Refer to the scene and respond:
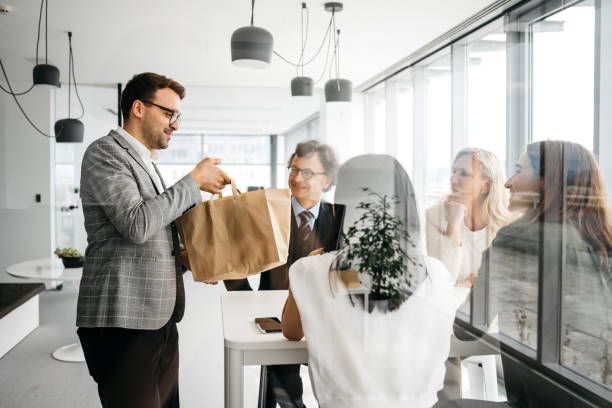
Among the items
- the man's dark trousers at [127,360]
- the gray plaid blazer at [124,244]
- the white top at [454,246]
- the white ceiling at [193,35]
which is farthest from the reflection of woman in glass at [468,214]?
the man's dark trousers at [127,360]

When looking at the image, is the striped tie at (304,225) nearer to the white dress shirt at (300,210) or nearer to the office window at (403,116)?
the white dress shirt at (300,210)

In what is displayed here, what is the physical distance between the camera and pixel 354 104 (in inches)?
60.9

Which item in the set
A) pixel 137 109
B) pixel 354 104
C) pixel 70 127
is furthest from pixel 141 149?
pixel 354 104

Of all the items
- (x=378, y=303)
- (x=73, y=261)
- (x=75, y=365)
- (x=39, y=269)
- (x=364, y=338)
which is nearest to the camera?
(x=364, y=338)

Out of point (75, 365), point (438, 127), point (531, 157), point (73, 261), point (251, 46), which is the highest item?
point (251, 46)

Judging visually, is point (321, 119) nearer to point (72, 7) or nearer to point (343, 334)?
point (343, 334)

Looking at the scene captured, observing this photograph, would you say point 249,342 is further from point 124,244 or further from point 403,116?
point 403,116

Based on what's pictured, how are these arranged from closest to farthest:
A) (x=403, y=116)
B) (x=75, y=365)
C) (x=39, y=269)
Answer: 1. (x=403, y=116)
2. (x=39, y=269)
3. (x=75, y=365)

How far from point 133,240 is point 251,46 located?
748 millimetres

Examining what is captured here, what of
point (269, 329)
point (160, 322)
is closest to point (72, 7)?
point (160, 322)

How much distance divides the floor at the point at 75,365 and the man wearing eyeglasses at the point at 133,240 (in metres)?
0.15

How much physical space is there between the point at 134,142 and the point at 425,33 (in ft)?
3.30

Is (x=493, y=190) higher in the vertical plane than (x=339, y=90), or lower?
lower

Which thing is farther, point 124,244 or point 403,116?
point 403,116
